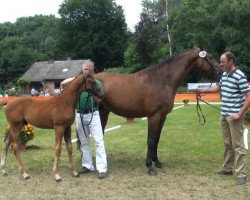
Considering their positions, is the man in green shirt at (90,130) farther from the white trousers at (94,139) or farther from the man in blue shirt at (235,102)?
the man in blue shirt at (235,102)

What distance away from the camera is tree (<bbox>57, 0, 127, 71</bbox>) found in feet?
228

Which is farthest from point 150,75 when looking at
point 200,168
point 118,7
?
point 118,7

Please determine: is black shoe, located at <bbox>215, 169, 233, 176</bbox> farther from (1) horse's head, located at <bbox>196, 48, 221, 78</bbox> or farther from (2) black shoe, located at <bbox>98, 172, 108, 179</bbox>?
(2) black shoe, located at <bbox>98, 172, 108, 179</bbox>

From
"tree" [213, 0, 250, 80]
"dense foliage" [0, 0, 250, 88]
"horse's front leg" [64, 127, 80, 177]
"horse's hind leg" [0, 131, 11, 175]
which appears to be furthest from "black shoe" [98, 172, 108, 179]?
"tree" [213, 0, 250, 80]

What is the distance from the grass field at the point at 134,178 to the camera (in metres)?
6.46

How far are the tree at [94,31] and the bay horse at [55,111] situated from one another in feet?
199

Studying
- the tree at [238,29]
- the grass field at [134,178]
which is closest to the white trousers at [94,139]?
the grass field at [134,178]

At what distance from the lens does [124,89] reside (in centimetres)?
830

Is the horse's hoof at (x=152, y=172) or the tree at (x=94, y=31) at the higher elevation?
the tree at (x=94, y=31)

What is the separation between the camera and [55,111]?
297 inches

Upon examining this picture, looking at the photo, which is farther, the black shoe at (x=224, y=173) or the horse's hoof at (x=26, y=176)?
the black shoe at (x=224, y=173)

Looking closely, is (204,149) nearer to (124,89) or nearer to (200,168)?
(200,168)

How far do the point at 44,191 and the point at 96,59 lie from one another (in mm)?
64390

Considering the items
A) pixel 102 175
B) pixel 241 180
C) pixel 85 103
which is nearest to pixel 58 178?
pixel 102 175
